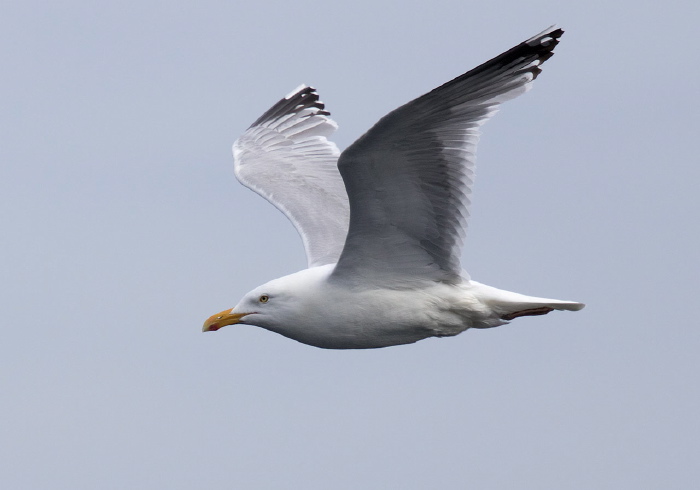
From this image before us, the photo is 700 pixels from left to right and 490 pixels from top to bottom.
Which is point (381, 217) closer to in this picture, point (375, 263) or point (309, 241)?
point (375, 263)

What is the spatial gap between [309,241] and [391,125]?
371 cm

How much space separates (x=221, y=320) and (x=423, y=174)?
279 centimetres

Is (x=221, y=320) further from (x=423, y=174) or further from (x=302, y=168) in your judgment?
(x=302, y=168)

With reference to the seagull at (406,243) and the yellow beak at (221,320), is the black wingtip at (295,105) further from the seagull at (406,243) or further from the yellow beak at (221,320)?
the yellow beak at (221,320)

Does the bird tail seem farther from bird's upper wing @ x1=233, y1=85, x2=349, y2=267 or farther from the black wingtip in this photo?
the black wingtip

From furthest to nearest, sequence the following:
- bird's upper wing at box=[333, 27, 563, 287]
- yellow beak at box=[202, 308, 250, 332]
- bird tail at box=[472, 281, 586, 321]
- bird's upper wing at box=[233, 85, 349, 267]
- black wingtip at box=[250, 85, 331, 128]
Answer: black wingtip at box=[250, 85, 331, 128]
bird's upper wing at box=[233, 85, 349, 267]
yellow beak at box=[202, 308, 250, 332]
bird tail at box=[472, 281, 586, 321]
bird's upper wing at box=[333, 27, 563, 287]

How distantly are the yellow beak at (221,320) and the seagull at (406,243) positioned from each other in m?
0.01

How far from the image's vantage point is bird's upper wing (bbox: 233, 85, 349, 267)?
1389cm

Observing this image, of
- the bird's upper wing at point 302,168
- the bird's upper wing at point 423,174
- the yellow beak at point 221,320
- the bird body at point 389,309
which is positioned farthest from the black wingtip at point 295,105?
the bird's upper wing at point 423,174

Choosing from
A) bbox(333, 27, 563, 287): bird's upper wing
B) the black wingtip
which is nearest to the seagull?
bbox(333, 27, 563, 287): bird's upper wing

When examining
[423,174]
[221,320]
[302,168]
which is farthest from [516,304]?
[302,168]

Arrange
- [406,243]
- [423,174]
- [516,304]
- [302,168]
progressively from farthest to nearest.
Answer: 1. [302,168]
2. [516,304]
3. [406,243]
4. [423,174]

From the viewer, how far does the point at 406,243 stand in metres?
11.6

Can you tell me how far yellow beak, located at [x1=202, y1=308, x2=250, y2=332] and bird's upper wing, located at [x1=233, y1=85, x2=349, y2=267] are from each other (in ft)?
4.69
